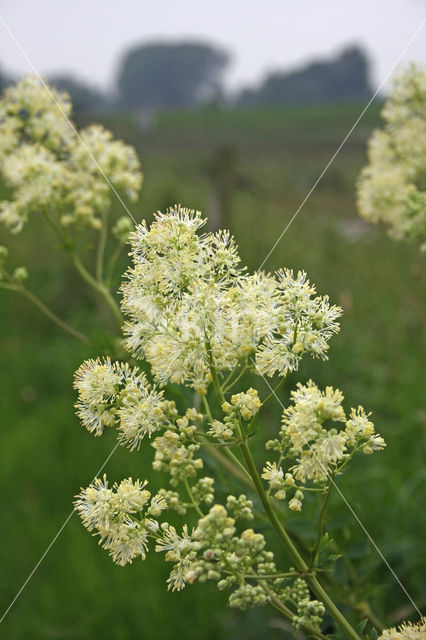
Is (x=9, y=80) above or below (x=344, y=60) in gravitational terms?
below

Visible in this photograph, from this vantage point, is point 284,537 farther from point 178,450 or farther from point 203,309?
point 203,309

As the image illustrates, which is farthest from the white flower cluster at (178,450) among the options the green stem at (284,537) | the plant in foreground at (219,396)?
the green stem at (284,537)

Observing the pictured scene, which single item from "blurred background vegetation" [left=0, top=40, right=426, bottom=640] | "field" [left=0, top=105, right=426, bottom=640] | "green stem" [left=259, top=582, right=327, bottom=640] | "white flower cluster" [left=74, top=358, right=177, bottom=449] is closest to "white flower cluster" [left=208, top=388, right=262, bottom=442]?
"white flower cluster" [left=74, top=358, right=177, bottom=449]

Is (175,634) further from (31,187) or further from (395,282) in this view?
(395,282)

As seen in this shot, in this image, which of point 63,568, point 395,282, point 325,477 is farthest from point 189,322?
point 395,282

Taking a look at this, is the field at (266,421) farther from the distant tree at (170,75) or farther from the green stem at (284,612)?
the green stem at (284,612)

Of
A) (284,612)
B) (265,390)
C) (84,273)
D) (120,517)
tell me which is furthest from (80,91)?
(284,612)
